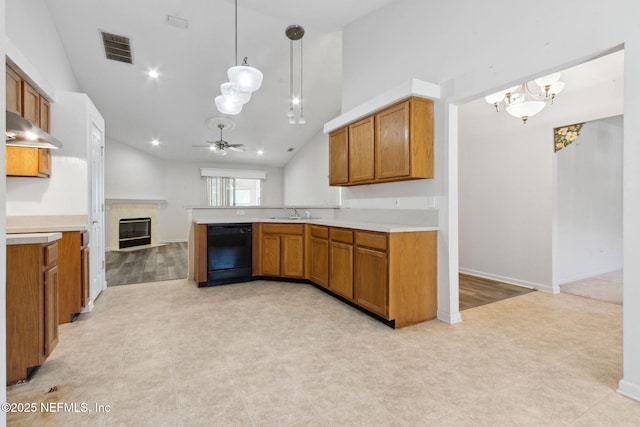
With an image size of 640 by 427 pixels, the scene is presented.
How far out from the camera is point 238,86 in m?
2.82

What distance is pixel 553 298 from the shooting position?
141 inches

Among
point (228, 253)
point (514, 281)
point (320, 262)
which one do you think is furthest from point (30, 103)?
point (514, 281)

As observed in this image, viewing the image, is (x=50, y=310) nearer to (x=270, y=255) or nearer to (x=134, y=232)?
(x=270, y=255)

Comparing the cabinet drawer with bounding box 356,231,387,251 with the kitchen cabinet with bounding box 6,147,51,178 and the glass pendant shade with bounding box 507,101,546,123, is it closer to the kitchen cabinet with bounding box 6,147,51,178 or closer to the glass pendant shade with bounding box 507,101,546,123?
the glass pendant shade with bounding box 507,101,546,123

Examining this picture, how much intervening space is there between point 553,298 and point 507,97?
2365 mm

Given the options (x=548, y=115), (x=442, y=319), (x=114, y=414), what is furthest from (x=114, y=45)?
(x=548, y=115)

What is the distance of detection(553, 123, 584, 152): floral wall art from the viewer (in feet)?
12.1

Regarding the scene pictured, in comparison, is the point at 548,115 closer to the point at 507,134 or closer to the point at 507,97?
the point at 507,134

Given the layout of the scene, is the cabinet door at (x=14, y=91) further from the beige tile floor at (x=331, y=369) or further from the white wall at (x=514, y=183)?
the white wall at (x=514, y=183)

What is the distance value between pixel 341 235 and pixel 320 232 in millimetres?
497

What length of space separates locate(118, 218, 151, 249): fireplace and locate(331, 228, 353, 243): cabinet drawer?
668cm

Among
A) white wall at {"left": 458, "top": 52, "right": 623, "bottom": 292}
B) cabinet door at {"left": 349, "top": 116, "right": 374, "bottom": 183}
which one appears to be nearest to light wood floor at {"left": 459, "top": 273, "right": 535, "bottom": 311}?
white wall at {"left": 458, "top": 52, "right": 623, "bottom": 292}

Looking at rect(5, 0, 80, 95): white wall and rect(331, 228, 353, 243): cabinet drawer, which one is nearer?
rect(5, 0, 80, 95): white wall

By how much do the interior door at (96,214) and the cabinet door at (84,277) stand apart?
0.81 feet
